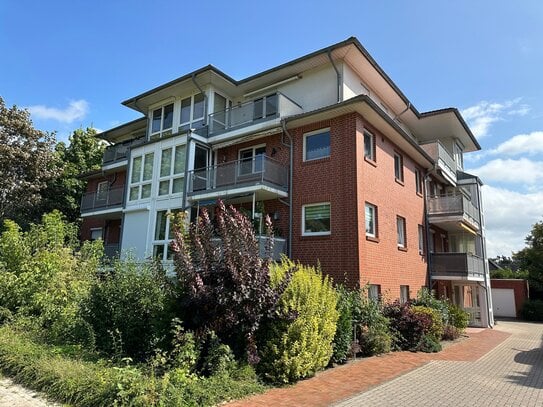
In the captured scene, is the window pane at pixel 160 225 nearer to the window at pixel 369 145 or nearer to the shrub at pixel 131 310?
the shrub at pixel 131 310

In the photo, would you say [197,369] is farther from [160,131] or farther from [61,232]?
[160,131]

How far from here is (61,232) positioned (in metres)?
14.2

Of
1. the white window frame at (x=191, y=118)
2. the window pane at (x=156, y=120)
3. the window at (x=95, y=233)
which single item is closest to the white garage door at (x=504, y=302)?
the white window frame at (x=191, y=118)

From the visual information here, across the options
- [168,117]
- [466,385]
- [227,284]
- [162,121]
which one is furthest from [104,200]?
[466,385]

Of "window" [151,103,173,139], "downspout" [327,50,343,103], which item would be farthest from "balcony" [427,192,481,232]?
"window" [151,103,173,139]

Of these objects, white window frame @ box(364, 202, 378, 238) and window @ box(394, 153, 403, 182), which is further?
window @ box(394, 153, 403, 182)

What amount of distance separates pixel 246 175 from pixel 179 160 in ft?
13.3

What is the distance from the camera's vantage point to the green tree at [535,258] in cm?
3184

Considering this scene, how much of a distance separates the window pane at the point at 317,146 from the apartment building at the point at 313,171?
0.04 m

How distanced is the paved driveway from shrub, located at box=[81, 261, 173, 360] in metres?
3.84

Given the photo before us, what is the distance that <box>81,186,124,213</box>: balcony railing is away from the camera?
20.8 metres

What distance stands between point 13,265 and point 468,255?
18.7 metres

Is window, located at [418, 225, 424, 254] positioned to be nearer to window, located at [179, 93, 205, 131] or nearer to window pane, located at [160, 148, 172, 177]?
window, located at [179, 93, 205, 131]

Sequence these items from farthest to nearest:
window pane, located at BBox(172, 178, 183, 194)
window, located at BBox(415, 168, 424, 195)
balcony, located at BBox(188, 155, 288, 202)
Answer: window, located at BBox(415, 168, 424, 195)
window pane, located at BBox(172, 178, 183, 194)
balcony, located at BBox(188, 155, 288, 202)
